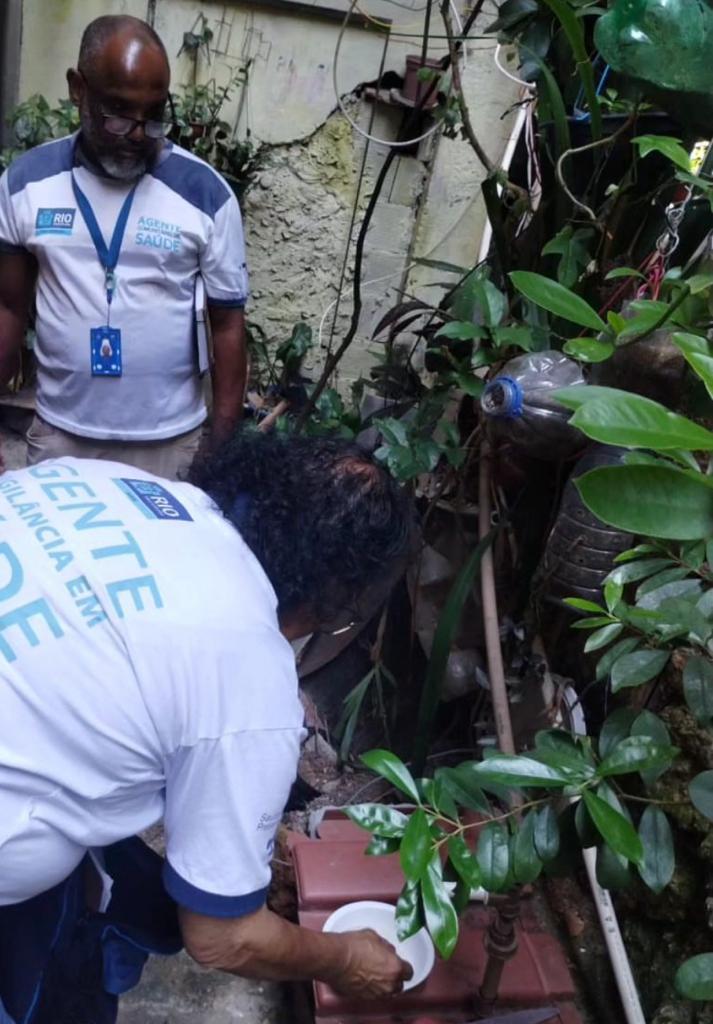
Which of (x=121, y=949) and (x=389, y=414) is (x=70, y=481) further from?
(x=389, y=414)

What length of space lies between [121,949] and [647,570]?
91 cm

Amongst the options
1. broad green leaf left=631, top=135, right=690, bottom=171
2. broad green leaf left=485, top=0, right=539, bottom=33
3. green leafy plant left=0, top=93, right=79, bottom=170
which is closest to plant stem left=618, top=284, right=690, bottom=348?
broad green leaf left=631, top=135, right=690, bottom=171

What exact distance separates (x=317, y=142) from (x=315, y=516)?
2.48 meters

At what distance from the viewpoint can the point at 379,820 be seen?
3.55 feet

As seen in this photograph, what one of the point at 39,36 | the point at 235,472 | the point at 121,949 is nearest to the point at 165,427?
the point at 235,472

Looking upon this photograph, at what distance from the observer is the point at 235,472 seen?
120 cm

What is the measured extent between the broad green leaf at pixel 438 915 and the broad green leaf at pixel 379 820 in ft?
0.20

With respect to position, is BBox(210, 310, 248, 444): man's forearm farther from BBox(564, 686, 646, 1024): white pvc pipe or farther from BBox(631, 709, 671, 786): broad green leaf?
BBox(631, 709, 671, 786): broad green leaf

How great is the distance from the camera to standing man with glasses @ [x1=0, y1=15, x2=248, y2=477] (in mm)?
1944

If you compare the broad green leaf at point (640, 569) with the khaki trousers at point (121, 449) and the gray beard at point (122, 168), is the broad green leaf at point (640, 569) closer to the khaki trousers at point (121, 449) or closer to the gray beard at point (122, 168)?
the khaki trousers at point (121, 449)

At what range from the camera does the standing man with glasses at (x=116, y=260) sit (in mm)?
1944

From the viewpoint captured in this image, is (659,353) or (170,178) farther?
(170,178)

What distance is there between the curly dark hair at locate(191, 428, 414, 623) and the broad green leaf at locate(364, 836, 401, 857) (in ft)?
0.92

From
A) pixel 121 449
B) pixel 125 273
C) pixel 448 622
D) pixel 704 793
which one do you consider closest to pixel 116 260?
Result: pixel 125 273
